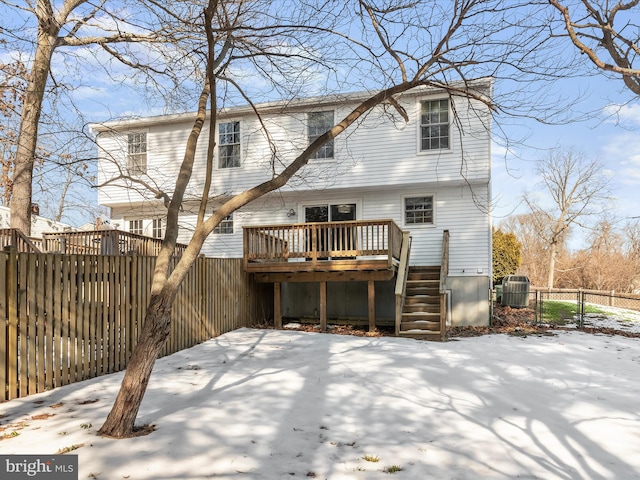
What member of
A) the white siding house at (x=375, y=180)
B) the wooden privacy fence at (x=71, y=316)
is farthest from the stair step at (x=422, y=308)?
the wooden privacy fence at (x=71, y=316)

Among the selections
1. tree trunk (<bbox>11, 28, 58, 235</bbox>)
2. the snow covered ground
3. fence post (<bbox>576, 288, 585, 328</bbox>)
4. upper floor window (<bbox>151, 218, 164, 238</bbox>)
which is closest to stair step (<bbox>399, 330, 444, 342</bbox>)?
fence post (<bbox>576, 288, 585, 328</bbox>)

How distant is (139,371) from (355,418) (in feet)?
7.72

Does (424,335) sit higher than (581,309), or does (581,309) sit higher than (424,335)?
(581,309)

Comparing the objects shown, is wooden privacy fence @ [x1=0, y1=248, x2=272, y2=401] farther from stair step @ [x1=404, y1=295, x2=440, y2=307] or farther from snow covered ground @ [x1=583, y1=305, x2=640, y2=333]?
snow covered ground @ [x1=583, y1=305, x2=640, y2=333]

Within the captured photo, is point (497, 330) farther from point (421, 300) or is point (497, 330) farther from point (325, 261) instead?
point (325, 261)

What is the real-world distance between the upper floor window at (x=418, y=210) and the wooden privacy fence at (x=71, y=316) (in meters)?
7.35

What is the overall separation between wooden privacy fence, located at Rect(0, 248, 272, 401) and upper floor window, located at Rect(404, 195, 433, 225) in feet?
24.1

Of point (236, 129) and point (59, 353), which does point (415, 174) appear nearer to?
point (236, 129)

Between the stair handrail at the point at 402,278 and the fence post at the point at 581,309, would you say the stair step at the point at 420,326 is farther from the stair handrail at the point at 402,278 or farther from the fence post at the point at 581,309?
the fence post at the point at 581,309

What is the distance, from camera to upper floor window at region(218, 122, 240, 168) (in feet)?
48.0

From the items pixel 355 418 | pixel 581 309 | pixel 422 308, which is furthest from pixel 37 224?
pixel 581 309

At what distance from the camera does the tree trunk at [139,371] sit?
4.02 metres

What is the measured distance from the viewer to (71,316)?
5.78 metres

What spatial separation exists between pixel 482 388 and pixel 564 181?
2863cm
